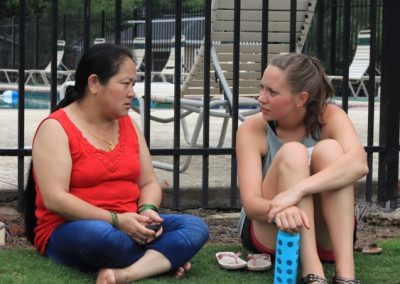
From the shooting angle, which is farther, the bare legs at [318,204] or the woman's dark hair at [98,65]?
the woman's dark hair at [98,65]

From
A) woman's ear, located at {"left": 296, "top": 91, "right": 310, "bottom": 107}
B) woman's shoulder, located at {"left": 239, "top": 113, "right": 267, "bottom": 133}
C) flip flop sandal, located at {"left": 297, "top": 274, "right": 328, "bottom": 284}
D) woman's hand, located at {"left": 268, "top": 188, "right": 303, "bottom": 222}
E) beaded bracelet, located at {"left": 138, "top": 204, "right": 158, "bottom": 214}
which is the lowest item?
flip flop sandal, located at {"left": 297, "top": 274, "right": 328, "bottom": 284}

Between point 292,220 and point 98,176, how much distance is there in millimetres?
822

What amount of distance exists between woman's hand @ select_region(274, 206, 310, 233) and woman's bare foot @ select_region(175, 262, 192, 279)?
0.51m

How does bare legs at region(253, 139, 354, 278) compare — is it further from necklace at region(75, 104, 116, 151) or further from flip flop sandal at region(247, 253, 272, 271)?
necklace at region(75, 104, 116, 151)

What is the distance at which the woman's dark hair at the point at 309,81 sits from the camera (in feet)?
11.0

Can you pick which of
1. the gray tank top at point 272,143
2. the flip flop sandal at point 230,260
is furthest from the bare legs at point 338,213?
the flip flop sandal at point 230,260

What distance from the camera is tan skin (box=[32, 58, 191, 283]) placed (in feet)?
10.5

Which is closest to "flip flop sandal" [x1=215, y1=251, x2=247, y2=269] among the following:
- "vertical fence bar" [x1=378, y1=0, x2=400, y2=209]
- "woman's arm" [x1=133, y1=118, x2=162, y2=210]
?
"woman's arm" [x1=133, y1=118, x2=162, y2=210]

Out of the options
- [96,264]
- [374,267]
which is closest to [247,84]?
[374,267]

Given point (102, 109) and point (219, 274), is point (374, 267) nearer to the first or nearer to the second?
point (219, 274)

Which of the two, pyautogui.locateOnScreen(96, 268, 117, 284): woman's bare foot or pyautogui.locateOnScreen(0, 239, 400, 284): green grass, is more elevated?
pyautogui.locateOnScreen(96, 268, 117, 284): woman's bare foot

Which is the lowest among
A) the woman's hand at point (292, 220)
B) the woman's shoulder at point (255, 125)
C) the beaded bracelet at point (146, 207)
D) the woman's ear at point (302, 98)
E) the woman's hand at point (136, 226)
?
the woman's hand at point (136, 226)

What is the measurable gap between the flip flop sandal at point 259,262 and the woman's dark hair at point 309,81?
0.57 m

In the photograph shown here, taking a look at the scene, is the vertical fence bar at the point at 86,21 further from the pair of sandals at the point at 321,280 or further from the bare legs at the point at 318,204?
the pair of sandals at the point at 321,280
